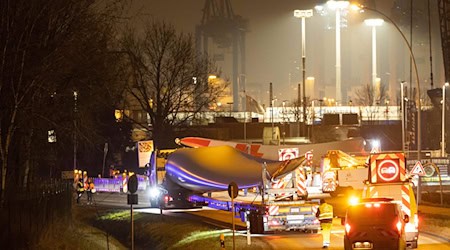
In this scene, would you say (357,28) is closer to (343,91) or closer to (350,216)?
A: (343,91)

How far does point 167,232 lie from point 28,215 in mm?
13232

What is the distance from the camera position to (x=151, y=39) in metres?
80.8

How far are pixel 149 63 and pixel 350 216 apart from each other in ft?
195

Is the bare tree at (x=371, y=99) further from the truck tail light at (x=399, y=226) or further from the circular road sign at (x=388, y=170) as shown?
the truck tail light at (x=399, y=226)

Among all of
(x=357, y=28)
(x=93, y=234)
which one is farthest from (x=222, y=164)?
(x=357, y=28)

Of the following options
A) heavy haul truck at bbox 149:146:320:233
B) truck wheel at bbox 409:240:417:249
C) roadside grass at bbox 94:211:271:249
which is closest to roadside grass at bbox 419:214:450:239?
heavy haul truck at bbox 149:146:320:233

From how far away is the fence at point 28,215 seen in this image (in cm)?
2422

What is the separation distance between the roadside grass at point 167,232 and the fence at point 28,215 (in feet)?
17.1

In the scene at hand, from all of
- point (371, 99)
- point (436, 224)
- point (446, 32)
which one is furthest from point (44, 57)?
point (371, 99)

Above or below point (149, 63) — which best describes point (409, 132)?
below

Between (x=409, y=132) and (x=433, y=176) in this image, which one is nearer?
(x=433, y=176)

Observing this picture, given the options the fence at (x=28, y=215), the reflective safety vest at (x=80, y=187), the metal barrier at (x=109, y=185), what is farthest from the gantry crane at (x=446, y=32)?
the fence at (x=28, y=215)

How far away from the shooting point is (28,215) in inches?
1062

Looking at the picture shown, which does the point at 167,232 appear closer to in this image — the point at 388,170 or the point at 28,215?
the point at 28,215
